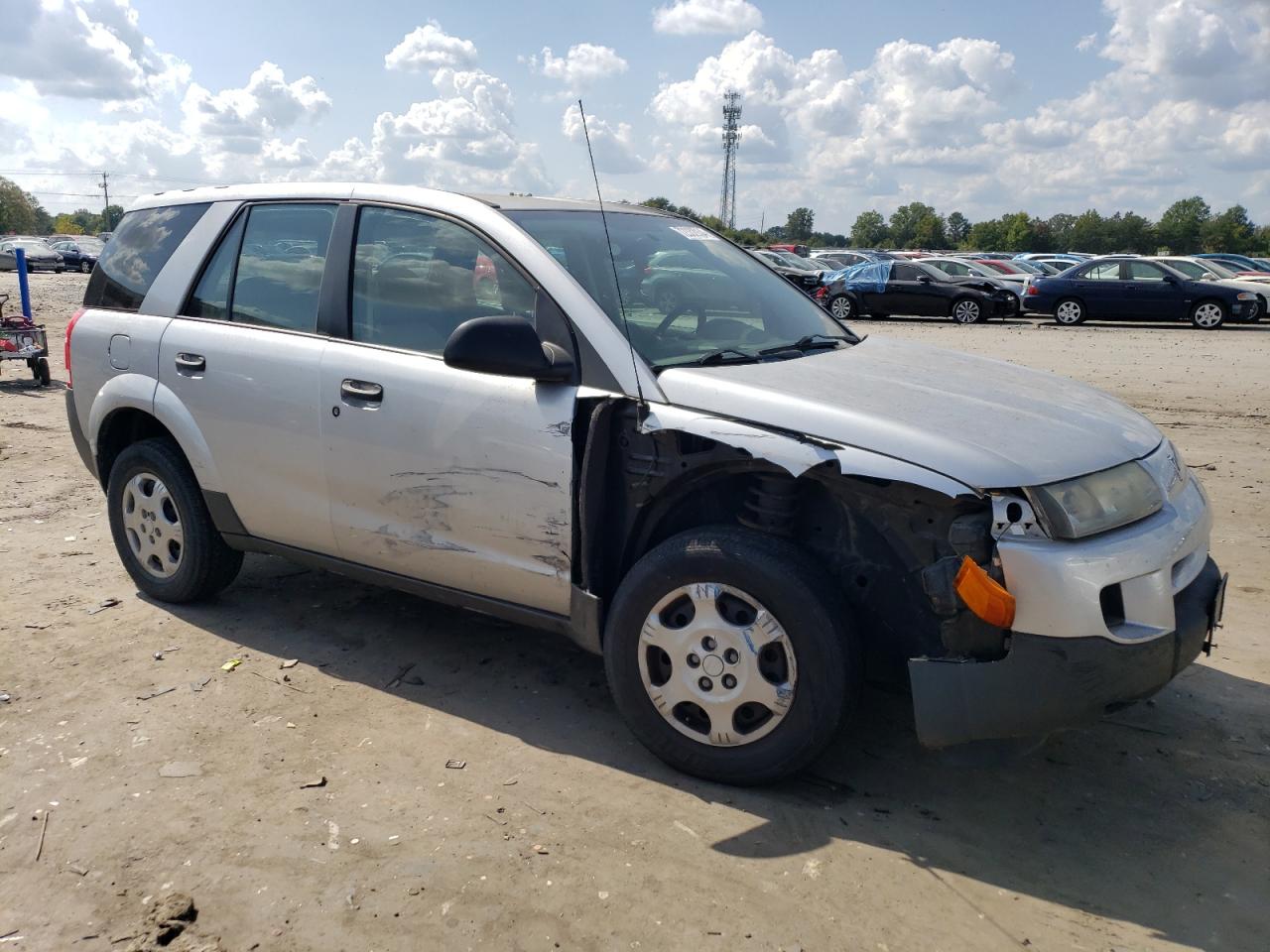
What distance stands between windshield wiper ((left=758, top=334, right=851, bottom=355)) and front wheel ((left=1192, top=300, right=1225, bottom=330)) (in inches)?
826

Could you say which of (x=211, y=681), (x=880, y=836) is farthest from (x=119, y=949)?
(x=880, y=836)

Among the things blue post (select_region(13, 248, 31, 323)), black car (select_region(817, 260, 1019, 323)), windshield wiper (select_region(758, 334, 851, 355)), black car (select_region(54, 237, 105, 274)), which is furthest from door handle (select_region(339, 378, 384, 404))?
black car (select_region(54, 237, 105, 274))

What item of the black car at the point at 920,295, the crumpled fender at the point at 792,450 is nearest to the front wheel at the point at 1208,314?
the black car at the point at 920,295

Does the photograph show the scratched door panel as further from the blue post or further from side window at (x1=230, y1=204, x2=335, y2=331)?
the blue post

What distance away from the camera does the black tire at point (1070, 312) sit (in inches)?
931

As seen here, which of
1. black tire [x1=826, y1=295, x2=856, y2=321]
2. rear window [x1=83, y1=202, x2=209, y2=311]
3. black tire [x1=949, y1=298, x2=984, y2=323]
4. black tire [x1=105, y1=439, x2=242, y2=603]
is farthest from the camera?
black tire [x1=826, y1=295, x2=856, y2=321]

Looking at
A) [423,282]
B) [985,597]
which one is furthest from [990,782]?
[423,282]

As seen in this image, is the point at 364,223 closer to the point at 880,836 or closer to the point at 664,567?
the point at 664,567

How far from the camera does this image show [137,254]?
518cm

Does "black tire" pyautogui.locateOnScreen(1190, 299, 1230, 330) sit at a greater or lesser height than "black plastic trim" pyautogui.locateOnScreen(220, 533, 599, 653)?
greater

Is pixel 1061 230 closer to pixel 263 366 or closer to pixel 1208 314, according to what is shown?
pixel 1208 314

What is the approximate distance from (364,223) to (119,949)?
274cm

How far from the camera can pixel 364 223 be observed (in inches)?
171

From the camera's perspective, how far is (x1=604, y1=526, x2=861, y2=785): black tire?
3.22m
